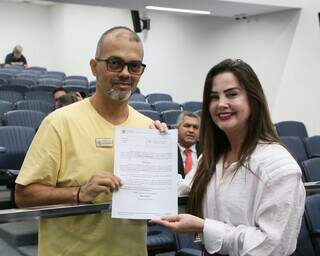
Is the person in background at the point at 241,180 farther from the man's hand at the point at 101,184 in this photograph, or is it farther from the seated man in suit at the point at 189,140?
the seated man in suit at the point at 189,140

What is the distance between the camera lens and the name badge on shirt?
5.40 feet

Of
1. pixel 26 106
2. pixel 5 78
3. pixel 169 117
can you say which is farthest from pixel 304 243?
pixel 5 78

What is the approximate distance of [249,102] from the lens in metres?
1.50

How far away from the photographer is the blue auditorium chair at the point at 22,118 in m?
5.73

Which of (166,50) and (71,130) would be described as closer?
(71,130)

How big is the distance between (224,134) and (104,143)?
1.34 feet

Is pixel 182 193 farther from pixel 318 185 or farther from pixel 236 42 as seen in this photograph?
→ pixel 236 42

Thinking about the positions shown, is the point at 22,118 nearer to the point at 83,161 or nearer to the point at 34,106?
the point at 34,106

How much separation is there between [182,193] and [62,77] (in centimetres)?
1142

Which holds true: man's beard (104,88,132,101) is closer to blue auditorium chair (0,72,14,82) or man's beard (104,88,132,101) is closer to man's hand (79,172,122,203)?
man's hand (79,172,122,203)

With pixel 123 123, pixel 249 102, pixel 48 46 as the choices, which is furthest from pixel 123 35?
pixel 48 46

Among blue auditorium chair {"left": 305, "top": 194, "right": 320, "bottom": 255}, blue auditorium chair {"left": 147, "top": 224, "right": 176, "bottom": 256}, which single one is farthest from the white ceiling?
blue auditorium chair {"left": 305, "top": 194, "right": 320, "bottom": 255}

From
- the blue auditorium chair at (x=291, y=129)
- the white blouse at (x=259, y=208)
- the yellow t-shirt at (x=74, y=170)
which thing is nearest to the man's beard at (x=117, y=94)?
the yellow t-shirt at (x=74, y=170)

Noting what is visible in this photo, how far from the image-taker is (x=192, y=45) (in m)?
12.6
